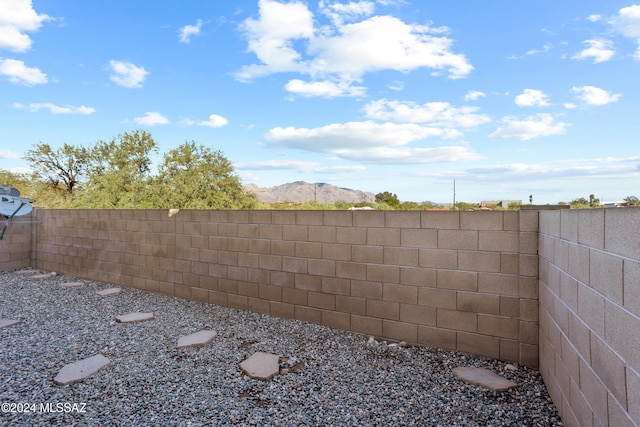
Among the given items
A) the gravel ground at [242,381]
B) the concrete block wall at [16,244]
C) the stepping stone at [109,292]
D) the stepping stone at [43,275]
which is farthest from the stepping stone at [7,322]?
the concrete block wall at [16,244]

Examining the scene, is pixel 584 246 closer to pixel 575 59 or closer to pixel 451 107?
pixel 575 59

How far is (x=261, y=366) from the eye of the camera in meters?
2.39

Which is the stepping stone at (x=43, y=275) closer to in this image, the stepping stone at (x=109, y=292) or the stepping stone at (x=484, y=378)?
the stepping stone at (x=109, y=292)

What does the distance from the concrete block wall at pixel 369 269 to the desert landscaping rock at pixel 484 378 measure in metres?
0.29

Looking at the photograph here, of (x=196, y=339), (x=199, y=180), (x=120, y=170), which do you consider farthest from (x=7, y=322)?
(x=120, y=170)

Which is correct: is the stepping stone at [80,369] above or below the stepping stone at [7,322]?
above

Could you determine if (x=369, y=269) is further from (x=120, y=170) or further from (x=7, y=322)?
(x=120, y=170)

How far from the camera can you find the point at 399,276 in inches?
114

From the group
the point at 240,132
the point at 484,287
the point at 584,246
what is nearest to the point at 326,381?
the point at 484,287

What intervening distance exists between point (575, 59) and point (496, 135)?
3320mm

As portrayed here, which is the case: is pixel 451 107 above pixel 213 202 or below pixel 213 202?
above

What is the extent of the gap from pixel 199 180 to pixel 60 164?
1088 cm

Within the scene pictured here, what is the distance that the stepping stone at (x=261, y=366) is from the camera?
89.2 inches

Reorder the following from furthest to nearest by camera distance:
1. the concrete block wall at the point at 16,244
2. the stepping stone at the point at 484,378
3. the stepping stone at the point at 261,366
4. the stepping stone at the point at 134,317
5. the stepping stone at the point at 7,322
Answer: the concrete block wall at the point at 16,244 < the stepping stone at the point at 134,317 < the stepping stone at the point at 7,322 < the stepping stone at the point at 261,366 < the stepping stone at the point at 484,378
